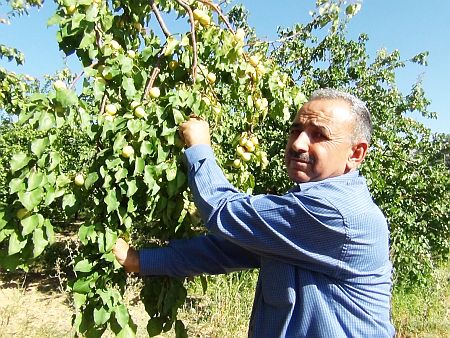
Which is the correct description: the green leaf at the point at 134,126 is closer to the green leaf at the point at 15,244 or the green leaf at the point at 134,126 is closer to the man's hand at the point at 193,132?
the man's hand at the point at 193,132

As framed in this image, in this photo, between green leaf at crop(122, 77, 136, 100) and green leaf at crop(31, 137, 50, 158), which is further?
green leaf at crop(122, 77, 136, 100)

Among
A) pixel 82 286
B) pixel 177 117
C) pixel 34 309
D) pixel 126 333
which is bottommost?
pixel 34 309

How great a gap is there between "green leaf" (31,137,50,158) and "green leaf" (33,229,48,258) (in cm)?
23

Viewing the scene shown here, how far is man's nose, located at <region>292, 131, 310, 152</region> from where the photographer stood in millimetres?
1537

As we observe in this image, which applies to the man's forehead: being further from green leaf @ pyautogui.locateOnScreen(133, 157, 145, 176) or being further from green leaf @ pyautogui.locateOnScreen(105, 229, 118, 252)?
Answer: green leaf @ pyautogui.locateOnScreen(105, 229, 118, 252)

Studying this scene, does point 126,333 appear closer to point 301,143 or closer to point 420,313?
point 301,143

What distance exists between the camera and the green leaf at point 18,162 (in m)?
1.46

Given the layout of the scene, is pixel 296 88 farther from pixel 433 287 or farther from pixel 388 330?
pixel 433 287

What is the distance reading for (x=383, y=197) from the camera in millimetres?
5535

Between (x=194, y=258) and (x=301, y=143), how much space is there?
55 centimetres

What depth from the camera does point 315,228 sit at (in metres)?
1.40

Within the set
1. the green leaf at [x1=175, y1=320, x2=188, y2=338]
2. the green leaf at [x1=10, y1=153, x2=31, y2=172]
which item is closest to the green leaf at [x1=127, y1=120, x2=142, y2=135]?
the green leaf at [x1=10, y1=153, x2=31, y2=172]

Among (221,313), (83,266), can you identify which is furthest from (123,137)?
(221,313)

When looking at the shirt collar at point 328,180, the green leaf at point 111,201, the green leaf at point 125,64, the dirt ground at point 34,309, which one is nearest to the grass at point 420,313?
the dirt ground at point 34,309
